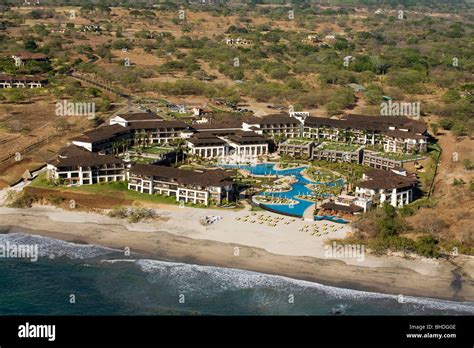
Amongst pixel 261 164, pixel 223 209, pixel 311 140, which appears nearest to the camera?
pixel 223 209

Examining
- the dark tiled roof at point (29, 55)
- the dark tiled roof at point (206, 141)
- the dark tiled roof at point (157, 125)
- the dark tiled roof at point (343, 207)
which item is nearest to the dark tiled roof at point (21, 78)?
the dark tiled roof at point (29, 55)

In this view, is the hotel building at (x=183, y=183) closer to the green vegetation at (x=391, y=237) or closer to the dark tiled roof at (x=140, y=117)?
the green vegetation at (x=391, y=237)

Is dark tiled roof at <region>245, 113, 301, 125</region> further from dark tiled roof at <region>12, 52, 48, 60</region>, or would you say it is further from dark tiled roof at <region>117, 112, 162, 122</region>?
dark tiled roof at <region>12, 52, 48, 60</region>

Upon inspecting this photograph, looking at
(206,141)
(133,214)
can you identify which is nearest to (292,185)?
(206,141)
